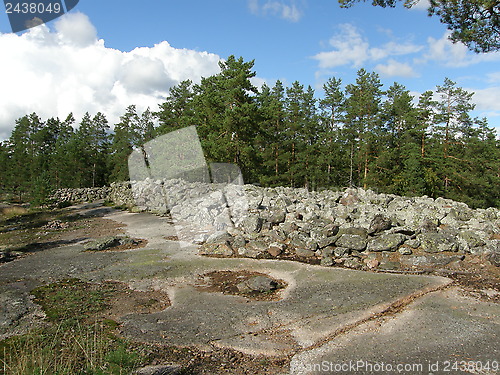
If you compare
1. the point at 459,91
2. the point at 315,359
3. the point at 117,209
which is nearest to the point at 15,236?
the point at 117,209

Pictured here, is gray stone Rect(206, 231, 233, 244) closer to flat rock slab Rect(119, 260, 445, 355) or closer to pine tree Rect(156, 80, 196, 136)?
flat rock slab Rect(119, 260, 445, 355)

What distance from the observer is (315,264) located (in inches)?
389

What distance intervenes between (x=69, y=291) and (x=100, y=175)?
4141cm

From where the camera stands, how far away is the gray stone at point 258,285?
25.5 ft

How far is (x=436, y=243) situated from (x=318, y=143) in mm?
25788

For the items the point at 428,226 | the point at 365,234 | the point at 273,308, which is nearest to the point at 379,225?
the point at 365,234

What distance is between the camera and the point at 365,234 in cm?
1092

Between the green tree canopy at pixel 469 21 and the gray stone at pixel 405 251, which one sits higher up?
the green tree canopy at pixel 469 21

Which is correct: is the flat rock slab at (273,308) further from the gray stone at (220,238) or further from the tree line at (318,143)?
the tree line at (318,143)

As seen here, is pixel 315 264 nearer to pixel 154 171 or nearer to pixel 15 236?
pixel 15 236

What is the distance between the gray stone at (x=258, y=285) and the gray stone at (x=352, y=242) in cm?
354

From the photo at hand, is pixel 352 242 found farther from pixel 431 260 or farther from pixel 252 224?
pixel 252 224

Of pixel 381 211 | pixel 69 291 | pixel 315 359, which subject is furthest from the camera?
pixel 381 211

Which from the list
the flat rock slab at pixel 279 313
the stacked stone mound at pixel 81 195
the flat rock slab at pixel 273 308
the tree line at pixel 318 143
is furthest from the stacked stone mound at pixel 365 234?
the stacked stone mound at pixel 81 195
